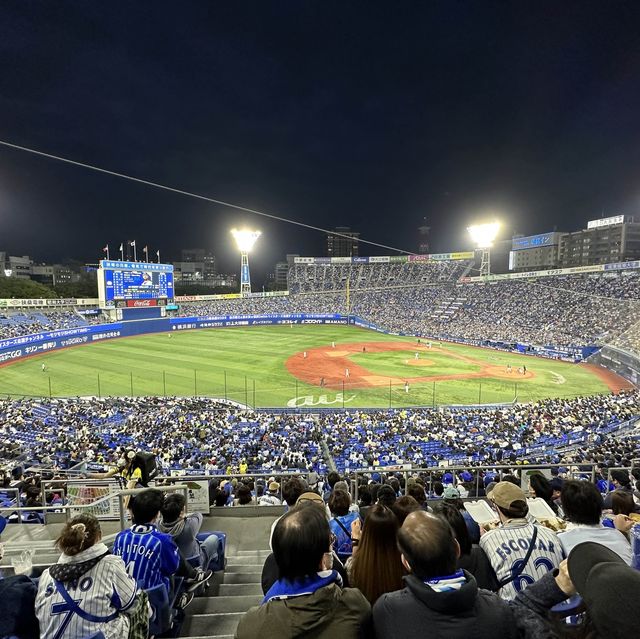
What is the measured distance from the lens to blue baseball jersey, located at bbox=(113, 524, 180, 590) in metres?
3.42

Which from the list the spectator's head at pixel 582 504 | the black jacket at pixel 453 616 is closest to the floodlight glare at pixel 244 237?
the spectator's head at pixel 582 504

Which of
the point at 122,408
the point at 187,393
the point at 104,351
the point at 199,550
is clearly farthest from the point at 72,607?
the point at 104,351

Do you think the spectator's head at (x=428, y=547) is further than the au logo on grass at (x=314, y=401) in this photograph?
No

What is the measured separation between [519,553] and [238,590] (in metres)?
3.55

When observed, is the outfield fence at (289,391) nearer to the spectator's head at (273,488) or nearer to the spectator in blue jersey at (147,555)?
the spectator's head at (273,488)

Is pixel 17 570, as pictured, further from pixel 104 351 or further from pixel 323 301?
pixel 323 301

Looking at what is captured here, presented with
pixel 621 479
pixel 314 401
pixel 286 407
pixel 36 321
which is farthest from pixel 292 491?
pixel 36 321

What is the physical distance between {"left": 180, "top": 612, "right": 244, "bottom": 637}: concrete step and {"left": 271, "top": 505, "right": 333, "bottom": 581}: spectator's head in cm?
248

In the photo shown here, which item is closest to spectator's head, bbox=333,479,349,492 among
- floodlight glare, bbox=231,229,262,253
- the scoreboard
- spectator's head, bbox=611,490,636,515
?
spectator's head, bbox=611,490,636,515

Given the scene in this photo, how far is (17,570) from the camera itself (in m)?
3.31

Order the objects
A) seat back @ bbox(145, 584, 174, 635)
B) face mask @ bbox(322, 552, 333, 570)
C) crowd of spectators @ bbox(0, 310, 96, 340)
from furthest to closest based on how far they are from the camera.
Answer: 1. crowd of spectators @ bbox(0, 310, 96, 340)
2. seat back @ bbox(145, 584, 174, 635)
3. face mask @ bbox(322, 552, 333, 570)

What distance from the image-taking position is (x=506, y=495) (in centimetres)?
329

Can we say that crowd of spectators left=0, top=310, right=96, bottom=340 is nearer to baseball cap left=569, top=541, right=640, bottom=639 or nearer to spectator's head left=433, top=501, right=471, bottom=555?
spectator's head left=433, top=501, right=471, bottom=555

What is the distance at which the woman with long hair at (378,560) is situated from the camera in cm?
278
